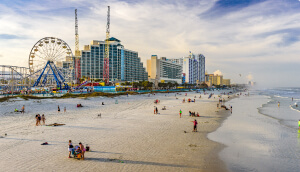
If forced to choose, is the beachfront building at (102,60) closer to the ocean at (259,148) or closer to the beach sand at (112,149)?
the beach sand at (112,149)

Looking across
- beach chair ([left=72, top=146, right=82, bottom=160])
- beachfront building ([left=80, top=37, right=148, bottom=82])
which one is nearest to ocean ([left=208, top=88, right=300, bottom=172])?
beach chair ([left=72, top=146, right=82, bottom=160])

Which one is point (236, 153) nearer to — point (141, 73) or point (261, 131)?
point (261, 131)

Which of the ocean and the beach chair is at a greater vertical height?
the beach chair

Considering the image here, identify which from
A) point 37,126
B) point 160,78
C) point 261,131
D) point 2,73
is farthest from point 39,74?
point 160,78

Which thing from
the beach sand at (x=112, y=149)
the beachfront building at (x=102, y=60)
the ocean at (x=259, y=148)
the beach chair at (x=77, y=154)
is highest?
the beachfront building at (x=102, y=60)

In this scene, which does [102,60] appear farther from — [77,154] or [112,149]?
[77,154]

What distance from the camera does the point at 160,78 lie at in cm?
18288

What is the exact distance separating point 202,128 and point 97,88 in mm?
71119

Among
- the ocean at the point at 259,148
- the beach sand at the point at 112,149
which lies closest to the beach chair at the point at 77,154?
the beach sand at the point at 112,149

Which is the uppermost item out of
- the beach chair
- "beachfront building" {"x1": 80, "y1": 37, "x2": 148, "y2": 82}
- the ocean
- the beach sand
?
"beachfront building" {"x1": 80, "y1": 37, "x2": 148, "y2": 82}

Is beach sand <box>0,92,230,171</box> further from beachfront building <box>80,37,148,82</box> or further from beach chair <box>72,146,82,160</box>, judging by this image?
beachfront building <box>80,37,148,82</box>

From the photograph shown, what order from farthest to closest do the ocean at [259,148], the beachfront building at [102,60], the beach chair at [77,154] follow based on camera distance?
1. the beachfront building at [102,60]
2. the beach chair at [77,154]
3. the ocean at [259,148]

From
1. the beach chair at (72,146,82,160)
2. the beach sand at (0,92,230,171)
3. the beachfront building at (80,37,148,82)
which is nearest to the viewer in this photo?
the beach sand at (0,92,230,171)

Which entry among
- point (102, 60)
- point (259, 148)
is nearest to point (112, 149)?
point (259, 148)
